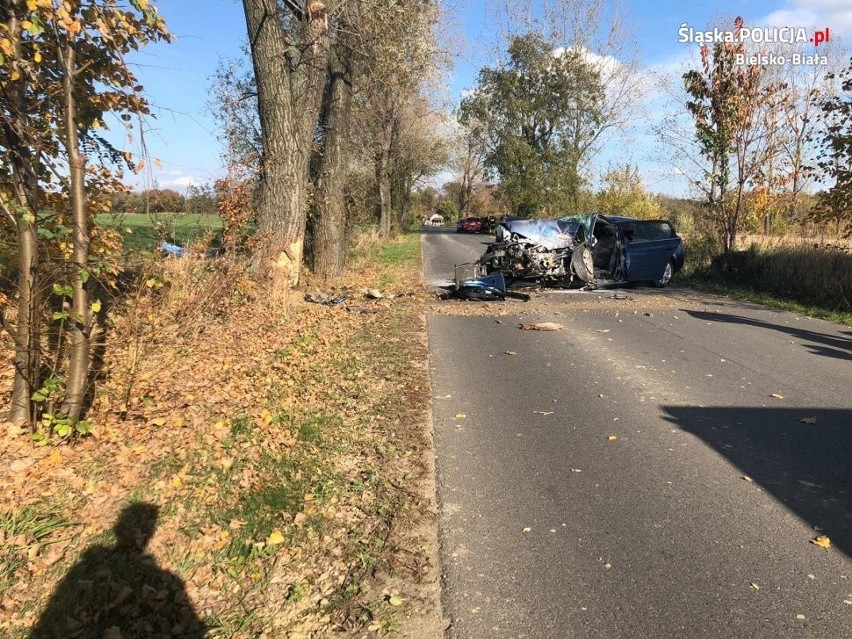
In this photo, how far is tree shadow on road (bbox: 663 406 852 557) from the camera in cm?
361

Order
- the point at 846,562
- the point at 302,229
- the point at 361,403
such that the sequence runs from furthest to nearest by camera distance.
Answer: the point at 302,229 < the point at 361,403 < the point at 846,562

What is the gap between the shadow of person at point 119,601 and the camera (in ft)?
8.69

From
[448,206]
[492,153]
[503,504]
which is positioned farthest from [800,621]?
[448,206]

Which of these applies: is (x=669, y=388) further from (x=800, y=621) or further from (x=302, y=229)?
(x=302, y=229)

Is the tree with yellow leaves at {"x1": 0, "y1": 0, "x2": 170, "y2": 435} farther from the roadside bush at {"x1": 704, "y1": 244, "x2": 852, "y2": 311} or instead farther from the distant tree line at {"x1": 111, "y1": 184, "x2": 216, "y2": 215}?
the roadside bush at {"x1": 704, "y1": 244, "x2": 852, "y2": 311}

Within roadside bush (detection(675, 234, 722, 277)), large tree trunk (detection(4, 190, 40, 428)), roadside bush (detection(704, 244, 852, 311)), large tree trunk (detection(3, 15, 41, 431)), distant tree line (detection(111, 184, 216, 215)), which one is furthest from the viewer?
roadside bush (detection(675, 234, 722, 277))

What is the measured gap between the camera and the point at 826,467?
13.7ft

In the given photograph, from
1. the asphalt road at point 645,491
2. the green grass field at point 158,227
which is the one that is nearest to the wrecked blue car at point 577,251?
the asphalt road at point 645,491

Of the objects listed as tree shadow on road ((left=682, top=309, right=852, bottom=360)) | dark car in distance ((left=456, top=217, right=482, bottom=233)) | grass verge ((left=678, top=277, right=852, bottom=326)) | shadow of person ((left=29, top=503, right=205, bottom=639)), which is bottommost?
shadow of person ((left=29, top=503, right=205, bottom=639))

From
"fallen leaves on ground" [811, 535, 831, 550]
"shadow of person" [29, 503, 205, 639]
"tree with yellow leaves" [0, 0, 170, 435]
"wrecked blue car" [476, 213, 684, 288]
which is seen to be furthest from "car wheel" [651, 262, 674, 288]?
"shadow of person" [29, 503, 205, 639]

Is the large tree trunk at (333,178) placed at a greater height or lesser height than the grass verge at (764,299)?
greater

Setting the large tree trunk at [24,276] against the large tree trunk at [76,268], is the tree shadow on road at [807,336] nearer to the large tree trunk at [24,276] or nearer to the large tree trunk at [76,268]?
the large tree trunk at [76,268]

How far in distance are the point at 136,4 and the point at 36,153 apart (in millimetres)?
1347

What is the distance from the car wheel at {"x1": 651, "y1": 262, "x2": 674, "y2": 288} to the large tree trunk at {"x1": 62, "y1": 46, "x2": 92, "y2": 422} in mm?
14028
